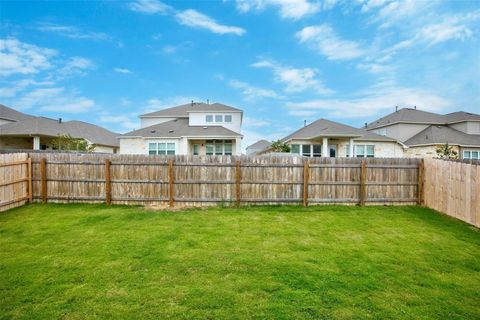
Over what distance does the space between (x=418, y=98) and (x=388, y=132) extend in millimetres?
8740

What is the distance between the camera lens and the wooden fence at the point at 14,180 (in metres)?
8.78

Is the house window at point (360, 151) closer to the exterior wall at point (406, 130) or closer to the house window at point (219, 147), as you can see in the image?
the exterior wall at point (406, 130)

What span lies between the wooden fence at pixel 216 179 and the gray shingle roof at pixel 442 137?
63.8 feet

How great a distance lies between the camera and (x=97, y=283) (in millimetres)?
4039

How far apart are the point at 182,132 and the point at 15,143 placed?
59.5ft

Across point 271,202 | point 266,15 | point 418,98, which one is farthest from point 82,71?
point 418,98

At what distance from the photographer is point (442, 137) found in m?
25.2

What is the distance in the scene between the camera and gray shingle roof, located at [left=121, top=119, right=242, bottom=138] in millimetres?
21234

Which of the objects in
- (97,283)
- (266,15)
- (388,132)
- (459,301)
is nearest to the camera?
(459,301)

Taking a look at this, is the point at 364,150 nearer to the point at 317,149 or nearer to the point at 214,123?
the point at 317,149

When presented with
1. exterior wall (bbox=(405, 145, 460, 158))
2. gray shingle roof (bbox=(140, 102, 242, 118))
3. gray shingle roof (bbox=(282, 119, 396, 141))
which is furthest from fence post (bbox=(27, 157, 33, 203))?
exterior wall (bbox=(405, 145, 460, 158))

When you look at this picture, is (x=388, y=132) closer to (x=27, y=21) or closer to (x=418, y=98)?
(x=418, y=98)

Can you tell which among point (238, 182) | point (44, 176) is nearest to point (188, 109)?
point (44, 176)

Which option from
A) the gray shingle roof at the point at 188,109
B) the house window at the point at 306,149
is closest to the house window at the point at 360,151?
the house window at the point at 306,149
